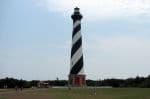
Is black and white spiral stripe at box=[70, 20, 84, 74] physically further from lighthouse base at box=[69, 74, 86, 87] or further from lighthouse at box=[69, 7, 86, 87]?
lighthouse base at box=[69, 74, 86, 87]

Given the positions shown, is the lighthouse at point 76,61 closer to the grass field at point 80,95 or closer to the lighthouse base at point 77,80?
the lighthouse base at point 77,80

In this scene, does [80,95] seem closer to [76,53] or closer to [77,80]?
[76,53]

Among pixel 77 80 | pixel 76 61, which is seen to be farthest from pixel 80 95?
pixel 77 80

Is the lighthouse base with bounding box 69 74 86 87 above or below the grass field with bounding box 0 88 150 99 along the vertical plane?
above

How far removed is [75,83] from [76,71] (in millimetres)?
1792

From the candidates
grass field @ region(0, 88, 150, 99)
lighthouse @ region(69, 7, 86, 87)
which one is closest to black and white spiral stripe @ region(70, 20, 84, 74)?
lighthouse @ region(69, 7, 86, 87)

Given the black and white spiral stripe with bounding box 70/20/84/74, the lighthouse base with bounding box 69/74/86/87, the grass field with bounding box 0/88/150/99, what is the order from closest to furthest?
the grass field with bounding box 0/88/150/99, the black and white spiral stripe with bounding box 70/20/84/74, the lighthouse base with bounding box 69/74/86/87

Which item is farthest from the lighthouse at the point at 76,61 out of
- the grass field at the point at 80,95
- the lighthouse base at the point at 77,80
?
the grass field at the point at 80,95

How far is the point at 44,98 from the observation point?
Answer: 33.2 meters

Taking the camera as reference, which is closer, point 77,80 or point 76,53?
point 76,53

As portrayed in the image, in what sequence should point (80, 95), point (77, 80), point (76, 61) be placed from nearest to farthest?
point (80, 95) < point (76, 61) < point (77, 80)

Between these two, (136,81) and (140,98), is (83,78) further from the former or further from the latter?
(140,98)

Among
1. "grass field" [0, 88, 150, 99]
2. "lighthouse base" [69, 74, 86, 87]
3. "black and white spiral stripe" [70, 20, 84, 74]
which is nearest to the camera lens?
"grass field" [0, 88, 150, 99]

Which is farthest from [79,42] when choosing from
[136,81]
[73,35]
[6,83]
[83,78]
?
[6,83]
